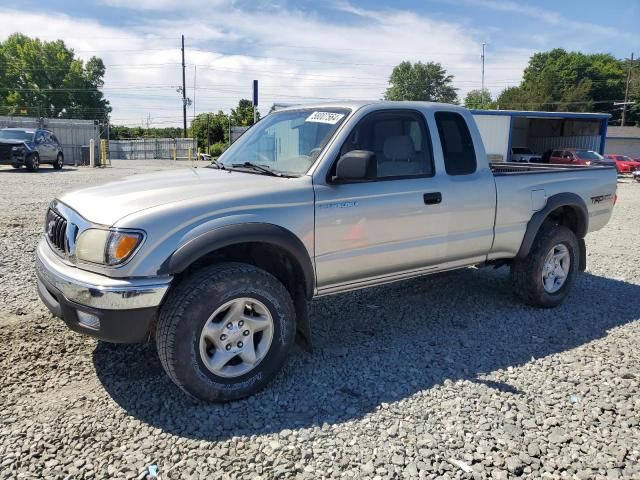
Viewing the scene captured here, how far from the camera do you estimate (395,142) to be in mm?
4027

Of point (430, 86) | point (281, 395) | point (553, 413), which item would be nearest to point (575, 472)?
point (553, 413)

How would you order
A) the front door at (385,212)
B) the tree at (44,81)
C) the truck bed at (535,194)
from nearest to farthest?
the front door at (385,212) < the truck bed at (535,194) < the tree at (44,81)

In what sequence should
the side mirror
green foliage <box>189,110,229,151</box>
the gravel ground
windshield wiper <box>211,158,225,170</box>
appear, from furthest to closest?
1. green foliage <box>189,110,229,151</box>
2. windshield wiper <box>211,158,225,170</box>
3. the side mirror
4. the gravel ground

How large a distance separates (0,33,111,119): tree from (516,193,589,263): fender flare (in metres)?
83.4

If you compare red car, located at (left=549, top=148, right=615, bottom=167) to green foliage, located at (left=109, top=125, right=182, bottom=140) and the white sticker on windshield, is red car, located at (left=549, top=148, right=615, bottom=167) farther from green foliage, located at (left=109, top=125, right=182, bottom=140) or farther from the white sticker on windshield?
green foliage, located at (left=109, top=125, right=182, bottom=140)

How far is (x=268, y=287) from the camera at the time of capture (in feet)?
10.8

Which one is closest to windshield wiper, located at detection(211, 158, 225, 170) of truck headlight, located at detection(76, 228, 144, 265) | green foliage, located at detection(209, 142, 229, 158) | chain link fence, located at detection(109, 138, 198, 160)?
truck headlight, located at detection(76, 228, 144, 265)

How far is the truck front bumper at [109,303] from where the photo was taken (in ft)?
9.28

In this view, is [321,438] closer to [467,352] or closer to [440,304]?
[467,352]

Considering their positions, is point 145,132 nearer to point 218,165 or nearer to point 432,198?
point 218,165

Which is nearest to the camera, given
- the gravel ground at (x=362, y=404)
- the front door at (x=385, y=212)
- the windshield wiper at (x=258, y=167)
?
the gravel ground at (x=362, y=404)

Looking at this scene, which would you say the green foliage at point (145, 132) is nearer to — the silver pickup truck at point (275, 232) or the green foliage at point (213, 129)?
the green foliage at point (213, 129)

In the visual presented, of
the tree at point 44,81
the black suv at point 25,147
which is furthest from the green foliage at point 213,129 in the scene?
the tree at point 44,81

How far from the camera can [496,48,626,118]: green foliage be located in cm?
7100
